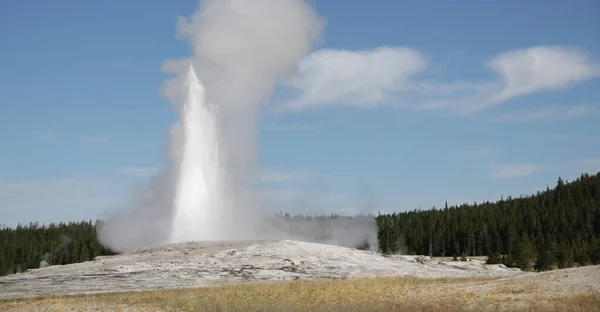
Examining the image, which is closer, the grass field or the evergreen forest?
the grass field

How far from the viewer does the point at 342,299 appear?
31016mm

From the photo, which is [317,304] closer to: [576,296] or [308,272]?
[576,296]

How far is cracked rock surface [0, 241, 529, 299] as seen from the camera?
40.5 meters

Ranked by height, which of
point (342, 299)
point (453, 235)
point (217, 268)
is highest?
point (453, 235)

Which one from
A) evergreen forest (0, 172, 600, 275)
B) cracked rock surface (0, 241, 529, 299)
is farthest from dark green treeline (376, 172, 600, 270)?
cracked rock surface (0, 241, 529, 299)

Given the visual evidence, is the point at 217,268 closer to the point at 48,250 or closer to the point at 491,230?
the point at 48,250

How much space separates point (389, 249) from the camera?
4181 inches

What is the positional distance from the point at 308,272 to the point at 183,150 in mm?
21493

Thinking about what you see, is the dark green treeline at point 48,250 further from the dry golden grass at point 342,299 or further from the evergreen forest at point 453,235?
the dry golden grass at point 342,299

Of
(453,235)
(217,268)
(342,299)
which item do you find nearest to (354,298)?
(342,299)

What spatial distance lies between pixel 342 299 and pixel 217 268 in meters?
16.8

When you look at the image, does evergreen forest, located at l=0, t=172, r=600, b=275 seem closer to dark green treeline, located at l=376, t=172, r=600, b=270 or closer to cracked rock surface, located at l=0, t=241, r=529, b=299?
dark green treeline, located at l=376, t=172, r=600, b=270

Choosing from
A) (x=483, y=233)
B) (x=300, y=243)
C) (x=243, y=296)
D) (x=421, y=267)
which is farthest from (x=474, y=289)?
(x=483, y=233)

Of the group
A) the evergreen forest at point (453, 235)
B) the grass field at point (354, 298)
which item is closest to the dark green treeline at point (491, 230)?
the evergreen forest at point (453, 235)
